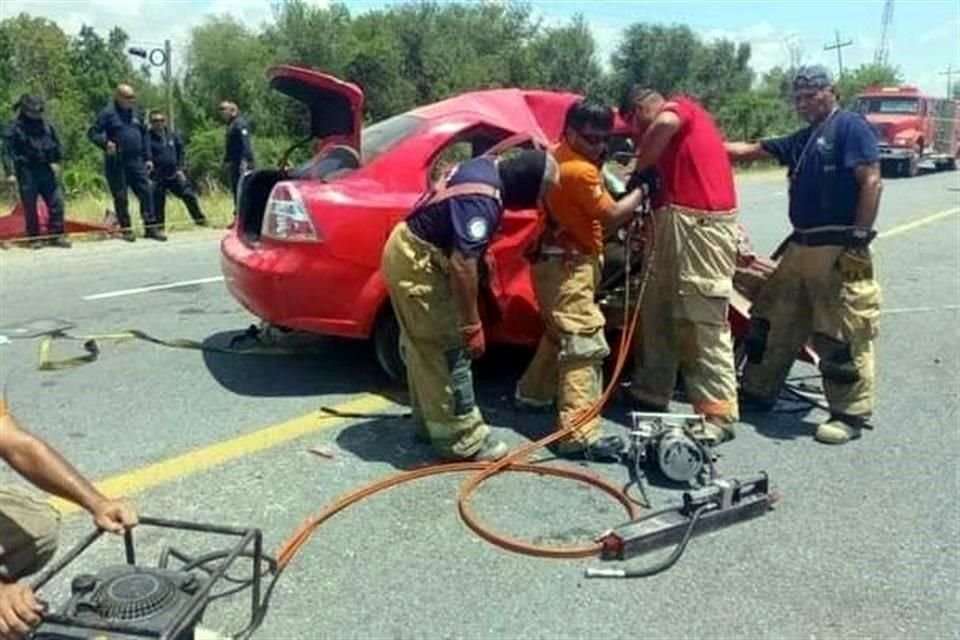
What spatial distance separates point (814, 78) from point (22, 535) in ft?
13.6

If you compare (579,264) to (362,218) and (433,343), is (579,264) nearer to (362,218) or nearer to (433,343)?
(433,343)

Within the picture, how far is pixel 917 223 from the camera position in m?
15.0

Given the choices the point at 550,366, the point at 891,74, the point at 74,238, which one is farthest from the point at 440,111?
the point at 891,74

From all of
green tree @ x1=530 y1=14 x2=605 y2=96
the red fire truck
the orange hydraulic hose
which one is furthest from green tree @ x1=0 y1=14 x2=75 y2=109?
the orange hydraulic hose

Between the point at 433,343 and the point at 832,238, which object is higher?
the point at 832,238

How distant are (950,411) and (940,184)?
22.1 m

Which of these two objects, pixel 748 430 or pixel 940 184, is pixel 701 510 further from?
pixel 940 184

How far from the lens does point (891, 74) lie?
6338 cm

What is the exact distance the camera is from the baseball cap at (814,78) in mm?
5004

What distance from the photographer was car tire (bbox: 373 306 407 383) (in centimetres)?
530

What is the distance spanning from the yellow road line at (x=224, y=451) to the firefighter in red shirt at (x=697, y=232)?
1.63 meters

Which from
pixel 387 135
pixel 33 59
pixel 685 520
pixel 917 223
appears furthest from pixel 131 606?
pixel 33 59

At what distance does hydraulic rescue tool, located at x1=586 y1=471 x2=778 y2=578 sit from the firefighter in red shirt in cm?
76

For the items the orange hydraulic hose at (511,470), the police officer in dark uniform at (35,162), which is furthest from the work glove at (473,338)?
the police officer in dark uniform at (35,162)
